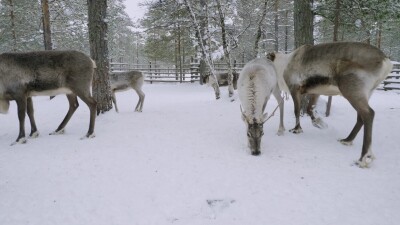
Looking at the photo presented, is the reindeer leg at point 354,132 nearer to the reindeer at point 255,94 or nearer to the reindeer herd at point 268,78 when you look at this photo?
the reindeer herd at point 268,78

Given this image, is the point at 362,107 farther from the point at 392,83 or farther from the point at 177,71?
the point at 177,71

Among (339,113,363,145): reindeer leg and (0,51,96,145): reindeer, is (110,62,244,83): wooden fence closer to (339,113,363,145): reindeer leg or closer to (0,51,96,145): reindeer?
(0,51,96,145): reindeer

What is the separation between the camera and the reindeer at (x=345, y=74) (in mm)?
3914

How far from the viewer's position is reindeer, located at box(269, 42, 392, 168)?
3914 mm

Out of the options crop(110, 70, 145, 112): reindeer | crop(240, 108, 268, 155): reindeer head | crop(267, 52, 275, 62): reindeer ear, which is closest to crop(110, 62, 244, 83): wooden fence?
crop(110, 70, 145, 112): reindeer

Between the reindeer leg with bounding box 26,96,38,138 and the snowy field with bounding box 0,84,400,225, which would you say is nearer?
the snowy field with bounding box 0,84,400,225

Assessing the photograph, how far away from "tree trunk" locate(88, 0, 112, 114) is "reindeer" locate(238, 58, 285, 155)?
11.5 feet

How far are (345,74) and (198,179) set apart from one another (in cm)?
247

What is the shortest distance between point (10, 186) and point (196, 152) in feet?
7.66

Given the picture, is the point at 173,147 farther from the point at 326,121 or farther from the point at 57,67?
the point at 326,121

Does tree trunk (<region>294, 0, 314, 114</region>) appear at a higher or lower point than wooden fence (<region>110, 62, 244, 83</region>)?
higher

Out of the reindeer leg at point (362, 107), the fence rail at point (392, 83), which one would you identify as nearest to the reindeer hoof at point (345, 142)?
the reindeer leg at point (362, 107)

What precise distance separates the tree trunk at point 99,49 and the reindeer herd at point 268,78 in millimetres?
1206

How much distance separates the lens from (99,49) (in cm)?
689
